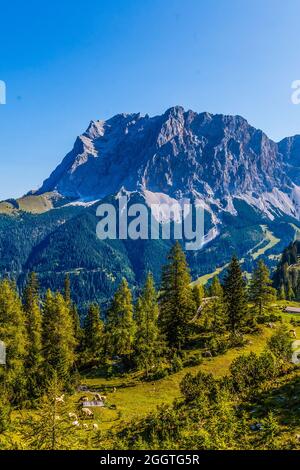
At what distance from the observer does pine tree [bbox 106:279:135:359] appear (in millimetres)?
62719

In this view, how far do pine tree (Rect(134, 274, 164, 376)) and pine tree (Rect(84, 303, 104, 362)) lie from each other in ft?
31.5

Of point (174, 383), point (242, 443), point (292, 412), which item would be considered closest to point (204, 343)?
point (174, 383)

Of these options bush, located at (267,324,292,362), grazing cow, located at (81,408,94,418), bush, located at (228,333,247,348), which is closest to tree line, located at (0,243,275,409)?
bush, located at (228,333,247,348)

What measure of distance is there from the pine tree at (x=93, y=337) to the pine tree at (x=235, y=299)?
21270mm

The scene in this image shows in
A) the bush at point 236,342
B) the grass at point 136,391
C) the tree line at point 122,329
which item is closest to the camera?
the grass at point 136,391

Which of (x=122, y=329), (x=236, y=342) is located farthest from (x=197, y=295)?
(x=122, y=329)

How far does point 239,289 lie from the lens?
214 feet

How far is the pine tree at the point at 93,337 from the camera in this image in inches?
2645

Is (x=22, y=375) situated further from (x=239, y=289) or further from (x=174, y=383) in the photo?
(x=239, y=289)

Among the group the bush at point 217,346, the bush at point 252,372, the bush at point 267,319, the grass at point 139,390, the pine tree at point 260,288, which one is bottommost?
the grass at point 139,390

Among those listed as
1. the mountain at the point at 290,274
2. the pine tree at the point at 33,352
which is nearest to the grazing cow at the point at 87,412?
the pine tree at the point at 33,352

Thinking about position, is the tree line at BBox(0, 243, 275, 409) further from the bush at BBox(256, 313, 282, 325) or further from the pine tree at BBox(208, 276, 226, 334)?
the bush at BBox(256, 313, 282, 325)

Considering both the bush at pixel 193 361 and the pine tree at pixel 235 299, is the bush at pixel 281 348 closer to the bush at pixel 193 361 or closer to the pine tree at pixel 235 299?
the bush at pixel 193 361
